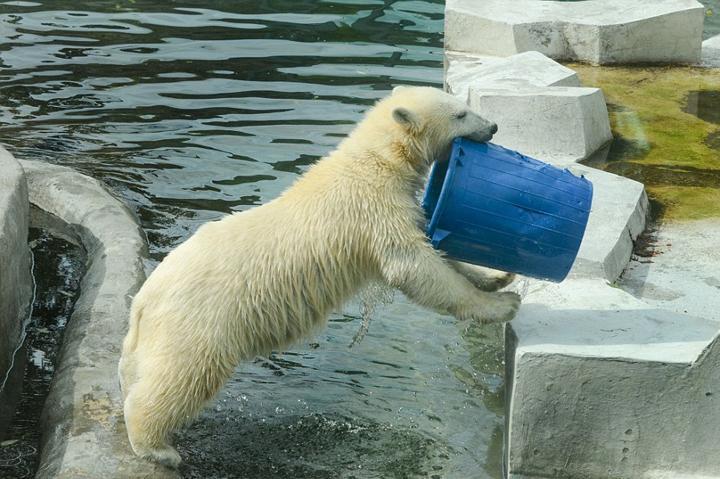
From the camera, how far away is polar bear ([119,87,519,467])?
12.6 feet

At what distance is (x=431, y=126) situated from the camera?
425 cm

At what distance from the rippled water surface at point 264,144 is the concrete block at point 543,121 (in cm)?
142

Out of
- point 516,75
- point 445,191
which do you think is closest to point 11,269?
point 445,191

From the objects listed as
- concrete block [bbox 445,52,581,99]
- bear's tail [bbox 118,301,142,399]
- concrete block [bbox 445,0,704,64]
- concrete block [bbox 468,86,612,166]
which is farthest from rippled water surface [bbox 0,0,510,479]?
concrete block [bbox 468,86,612,166]

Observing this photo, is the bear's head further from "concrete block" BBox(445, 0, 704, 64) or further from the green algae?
"concrete block" BBox(445, 0, 704, 64)

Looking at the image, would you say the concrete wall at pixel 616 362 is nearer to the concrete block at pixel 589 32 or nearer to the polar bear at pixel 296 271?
the polar bear at pixel 296 271

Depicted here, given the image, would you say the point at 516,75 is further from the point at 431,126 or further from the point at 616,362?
the point at 616,362

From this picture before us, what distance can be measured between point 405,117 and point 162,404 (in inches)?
55.5

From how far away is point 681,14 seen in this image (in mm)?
8555

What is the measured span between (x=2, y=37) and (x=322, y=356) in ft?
23.3

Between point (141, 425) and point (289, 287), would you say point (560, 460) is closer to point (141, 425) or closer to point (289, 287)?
point (289, 287)

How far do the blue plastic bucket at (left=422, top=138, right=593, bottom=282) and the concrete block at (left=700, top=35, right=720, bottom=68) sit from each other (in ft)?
16.9

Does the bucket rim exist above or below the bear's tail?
above

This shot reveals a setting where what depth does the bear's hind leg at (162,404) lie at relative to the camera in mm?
3799
